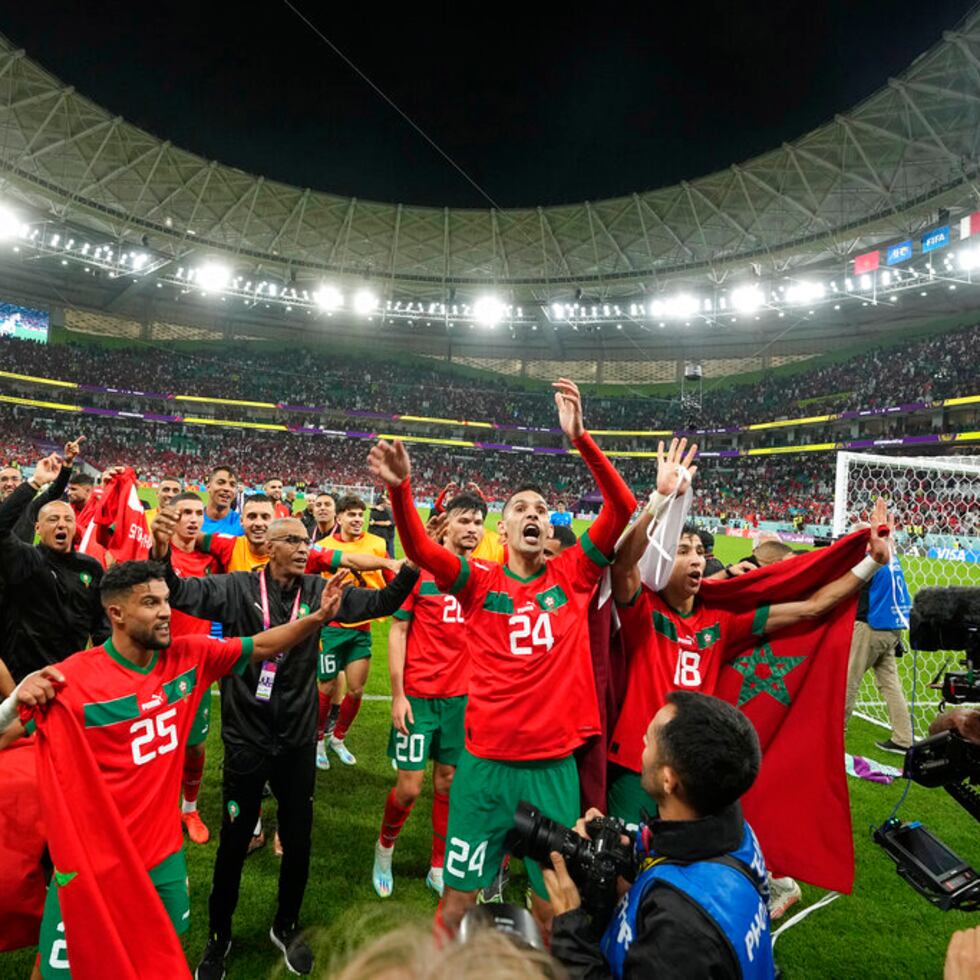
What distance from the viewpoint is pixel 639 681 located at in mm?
3354

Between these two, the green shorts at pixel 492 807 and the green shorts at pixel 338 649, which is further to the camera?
the green shorts at pixel 338 649

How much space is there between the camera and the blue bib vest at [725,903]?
4.97 feet

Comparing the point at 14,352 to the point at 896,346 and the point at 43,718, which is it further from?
the point at 896,346

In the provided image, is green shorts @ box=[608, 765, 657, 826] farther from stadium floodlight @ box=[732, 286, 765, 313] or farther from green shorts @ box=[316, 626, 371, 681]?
stadium floodlight @ box=[732, 286, 765, 313]

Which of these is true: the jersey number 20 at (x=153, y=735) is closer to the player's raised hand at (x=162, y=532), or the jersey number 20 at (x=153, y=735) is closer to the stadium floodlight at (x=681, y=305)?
the player's raised hand at (x=162, y=532)

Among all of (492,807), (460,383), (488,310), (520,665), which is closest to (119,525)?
(520,665)

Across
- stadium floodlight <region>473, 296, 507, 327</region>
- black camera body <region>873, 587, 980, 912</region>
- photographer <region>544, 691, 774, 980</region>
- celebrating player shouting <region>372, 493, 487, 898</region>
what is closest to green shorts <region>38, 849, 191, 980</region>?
celebrating player shouting <region>372, 493, 487, 898</region>

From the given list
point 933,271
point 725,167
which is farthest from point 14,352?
point 933,271

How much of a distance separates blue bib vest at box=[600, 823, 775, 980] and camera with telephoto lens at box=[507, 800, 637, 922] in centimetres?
7

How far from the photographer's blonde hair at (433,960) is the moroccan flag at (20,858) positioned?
2614 mm

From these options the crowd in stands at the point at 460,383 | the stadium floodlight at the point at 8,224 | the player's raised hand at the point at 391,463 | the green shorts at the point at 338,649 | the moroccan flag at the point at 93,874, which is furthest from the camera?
the crowd in stands at the point at 460,383

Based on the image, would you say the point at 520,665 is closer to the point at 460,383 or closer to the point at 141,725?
the point at 141,725

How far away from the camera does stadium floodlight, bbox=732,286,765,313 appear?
35.9m

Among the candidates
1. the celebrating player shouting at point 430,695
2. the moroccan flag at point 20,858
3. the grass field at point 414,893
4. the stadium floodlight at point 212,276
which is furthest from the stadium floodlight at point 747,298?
the moroccan flag at point 20,858
